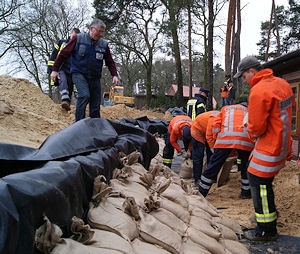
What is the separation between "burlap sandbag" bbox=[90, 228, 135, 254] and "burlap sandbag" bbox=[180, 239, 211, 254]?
460 millimetres

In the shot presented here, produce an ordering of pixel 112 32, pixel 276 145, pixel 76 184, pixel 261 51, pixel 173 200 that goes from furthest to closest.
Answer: pixel 261 51, pixel 112 32, pixel 276 145, pixel 173 200, pixel 76 184

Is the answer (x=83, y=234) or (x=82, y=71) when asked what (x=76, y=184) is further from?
(x=82, y=71)

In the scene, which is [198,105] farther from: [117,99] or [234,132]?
[117,99]

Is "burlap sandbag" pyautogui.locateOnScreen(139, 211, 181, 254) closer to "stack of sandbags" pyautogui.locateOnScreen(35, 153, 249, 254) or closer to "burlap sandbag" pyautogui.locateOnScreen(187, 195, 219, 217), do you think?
"stack of sandbags" pyautogui.locateOnScreen(35, 153, 249, 254)

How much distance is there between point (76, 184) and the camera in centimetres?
180

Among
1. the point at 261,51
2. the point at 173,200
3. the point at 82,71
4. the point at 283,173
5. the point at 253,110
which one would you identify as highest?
the point at 261,51

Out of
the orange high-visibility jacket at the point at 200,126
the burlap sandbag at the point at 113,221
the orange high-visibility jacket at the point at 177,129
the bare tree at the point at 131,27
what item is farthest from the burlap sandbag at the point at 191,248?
the bare tree at the point at 131,27

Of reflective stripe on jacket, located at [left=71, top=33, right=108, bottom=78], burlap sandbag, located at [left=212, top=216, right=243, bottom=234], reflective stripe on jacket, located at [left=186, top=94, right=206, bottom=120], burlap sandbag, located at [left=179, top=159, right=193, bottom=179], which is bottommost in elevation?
burlap sandbag, located at [left=179, top=159, right=193, bottom=179]

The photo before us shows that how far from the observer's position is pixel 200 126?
4832 millimetres

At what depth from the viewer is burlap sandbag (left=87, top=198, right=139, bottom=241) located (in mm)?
1774

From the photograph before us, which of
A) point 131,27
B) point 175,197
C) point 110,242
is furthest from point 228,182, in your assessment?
point 131,27

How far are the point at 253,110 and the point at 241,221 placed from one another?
4.00 feet

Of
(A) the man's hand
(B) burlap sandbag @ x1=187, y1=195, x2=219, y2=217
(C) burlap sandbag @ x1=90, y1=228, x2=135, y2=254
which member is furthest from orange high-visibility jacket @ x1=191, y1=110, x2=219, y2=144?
(C) burlap sandbag @ x1=90, y1=228, x2=135, y2=254

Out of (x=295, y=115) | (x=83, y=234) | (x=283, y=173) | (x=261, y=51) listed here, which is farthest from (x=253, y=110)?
(x=261, y=51)
